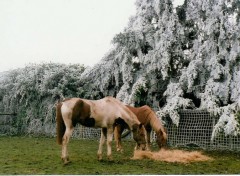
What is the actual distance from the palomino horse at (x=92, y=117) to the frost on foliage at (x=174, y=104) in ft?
15.0

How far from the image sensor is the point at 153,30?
16.4 meters

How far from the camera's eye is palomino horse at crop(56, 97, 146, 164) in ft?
29.4

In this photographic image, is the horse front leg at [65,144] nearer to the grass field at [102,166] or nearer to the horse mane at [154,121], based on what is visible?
the grass field at [102,166]

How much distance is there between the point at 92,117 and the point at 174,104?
5.85m

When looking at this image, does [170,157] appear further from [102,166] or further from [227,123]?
[227,123]

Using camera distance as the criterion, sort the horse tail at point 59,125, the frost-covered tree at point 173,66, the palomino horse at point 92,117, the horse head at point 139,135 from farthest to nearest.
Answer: the frost-covered tree at point 173,66
the horse head at point 139,135
the horse tail at point 59,125
the palomino horse at point 92,117

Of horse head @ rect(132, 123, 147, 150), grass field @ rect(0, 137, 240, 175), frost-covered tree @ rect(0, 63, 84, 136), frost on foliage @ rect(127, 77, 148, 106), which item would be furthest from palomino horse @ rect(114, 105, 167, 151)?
frost-covered tree @ rect(0, 63, 84, 136)

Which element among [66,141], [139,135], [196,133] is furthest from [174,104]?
[66,141]

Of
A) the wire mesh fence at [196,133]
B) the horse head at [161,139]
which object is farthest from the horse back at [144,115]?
the wire mesh fence at [196,133]

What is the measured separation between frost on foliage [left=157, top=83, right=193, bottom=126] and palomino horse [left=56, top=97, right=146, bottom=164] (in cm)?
458

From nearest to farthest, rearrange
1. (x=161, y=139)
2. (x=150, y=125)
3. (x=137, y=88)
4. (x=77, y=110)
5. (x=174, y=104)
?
1. (x=77, y=110)
2. (x=161, y=139)
3. (x=150, y=125)
4. (x=174, y=104)
5. (x=137, y=88)

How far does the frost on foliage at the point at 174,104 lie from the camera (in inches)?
565

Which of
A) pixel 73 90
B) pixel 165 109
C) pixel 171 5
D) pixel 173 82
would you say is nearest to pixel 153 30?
pixel 171 5

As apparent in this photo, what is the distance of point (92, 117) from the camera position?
9.32 metres
